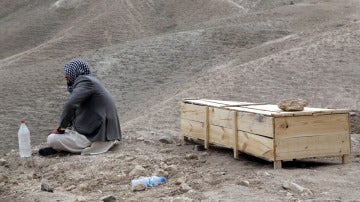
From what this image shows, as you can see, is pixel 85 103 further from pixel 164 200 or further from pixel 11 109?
pixel 11 109

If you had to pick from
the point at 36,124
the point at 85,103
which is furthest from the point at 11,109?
the point at 85,103

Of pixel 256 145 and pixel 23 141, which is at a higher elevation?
pixel 256 145

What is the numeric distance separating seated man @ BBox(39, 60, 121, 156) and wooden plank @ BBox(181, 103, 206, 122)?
1107mm

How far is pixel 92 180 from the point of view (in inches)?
319

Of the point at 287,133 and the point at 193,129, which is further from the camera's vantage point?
the point at 193,129

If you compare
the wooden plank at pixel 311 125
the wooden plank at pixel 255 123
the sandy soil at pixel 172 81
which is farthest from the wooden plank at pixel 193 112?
the wooden plank at pixel 311 125

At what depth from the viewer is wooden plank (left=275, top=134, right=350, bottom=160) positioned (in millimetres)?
7605

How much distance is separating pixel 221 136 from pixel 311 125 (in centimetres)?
153

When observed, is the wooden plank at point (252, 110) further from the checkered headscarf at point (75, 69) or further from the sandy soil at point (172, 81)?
the checkered headscarf at point (75, 69)

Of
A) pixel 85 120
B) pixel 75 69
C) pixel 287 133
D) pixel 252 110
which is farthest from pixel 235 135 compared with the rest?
pixel 75 69

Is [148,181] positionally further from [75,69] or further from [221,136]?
[75,69]

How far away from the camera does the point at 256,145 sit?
7.91 m

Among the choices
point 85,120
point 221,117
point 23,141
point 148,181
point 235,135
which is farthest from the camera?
point 85,120

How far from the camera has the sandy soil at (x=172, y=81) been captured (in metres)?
7.44
